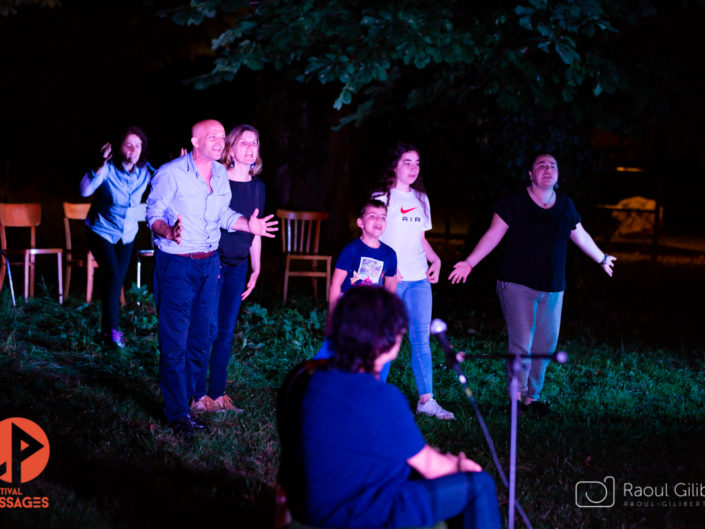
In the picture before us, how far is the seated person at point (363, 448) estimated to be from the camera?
275cm

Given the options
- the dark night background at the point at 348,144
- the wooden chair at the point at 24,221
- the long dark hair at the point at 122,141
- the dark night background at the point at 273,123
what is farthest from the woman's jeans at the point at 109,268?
the dark night background at the point at 273,123

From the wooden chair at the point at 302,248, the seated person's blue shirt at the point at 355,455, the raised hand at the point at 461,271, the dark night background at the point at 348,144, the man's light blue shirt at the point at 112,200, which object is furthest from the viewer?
the wooden chair at the point at 302,248

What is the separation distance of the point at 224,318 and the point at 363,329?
3119mm

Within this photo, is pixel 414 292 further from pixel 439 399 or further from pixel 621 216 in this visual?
pixel 621 216

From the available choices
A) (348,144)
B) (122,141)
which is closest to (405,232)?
(122,141)

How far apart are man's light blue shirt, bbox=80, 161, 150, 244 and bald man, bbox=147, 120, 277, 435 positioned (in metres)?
2.54

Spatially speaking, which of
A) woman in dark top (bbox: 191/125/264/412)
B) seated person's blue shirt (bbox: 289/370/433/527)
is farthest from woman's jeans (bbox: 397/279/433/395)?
seated person's blue shirt (bbox: 289/370/433/527)

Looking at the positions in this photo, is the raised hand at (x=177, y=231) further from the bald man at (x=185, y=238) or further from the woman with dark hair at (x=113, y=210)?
the woman with dark hair at (x=113, y=210)

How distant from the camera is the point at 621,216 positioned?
18859 millimetres

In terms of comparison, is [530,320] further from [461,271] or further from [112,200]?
[112,200]

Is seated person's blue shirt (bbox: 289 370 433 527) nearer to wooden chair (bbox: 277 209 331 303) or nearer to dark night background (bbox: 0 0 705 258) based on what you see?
dark night background (bbox: 0 0 705 258)

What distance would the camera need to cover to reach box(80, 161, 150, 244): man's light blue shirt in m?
7.57

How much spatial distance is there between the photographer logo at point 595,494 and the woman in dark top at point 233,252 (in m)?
2.54

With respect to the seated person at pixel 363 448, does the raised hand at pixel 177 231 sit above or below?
above
